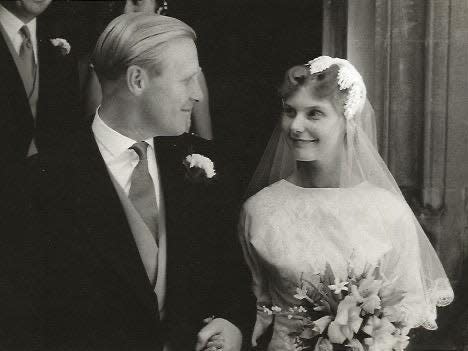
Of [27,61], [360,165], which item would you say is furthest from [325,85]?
[27,61]

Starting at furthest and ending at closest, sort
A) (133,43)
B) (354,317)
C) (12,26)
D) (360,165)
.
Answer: (360,165) → (12,26) → (133,43) → (354,317)

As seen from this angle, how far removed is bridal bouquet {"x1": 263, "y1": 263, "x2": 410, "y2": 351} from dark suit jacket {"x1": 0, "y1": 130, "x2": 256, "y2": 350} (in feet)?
1.23

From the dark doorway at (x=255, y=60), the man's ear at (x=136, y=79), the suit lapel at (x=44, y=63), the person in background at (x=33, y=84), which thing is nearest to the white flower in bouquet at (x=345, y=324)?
the dark doorway at (x=255, y=60)

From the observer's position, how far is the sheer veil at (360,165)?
110 inches

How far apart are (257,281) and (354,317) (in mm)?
525

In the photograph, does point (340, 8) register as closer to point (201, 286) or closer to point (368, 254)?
point (368, 254)

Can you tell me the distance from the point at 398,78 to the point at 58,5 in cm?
155

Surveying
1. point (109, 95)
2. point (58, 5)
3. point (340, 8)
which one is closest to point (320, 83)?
point (340, 8)

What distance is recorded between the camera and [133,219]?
8.79 feet

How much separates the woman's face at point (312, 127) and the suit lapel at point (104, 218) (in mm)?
789

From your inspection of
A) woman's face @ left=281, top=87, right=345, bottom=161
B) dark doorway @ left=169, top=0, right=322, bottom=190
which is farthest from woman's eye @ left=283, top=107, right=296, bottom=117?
dark doorway @ left=169, top=0, right=322, bottom=190

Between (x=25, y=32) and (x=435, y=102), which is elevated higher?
(x=25, y=32)

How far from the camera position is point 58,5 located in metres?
2.86

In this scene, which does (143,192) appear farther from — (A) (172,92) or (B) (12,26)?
(B) (12,26)
